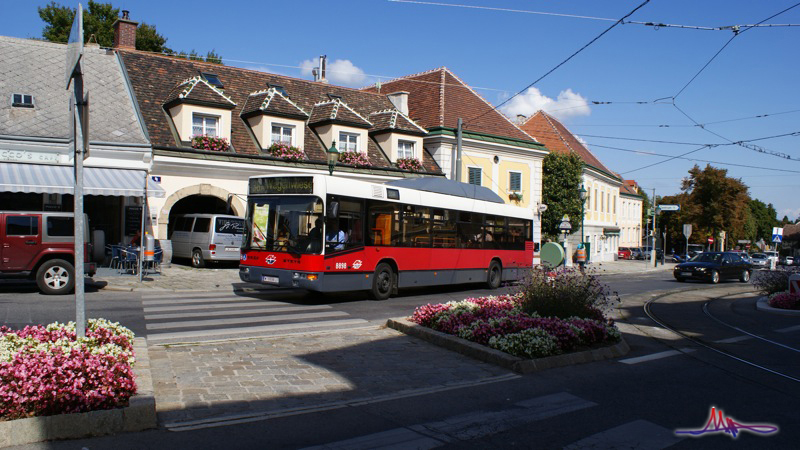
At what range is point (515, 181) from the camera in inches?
1409

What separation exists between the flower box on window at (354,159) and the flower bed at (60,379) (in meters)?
21.7

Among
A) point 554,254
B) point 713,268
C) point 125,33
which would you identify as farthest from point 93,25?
point 713,268

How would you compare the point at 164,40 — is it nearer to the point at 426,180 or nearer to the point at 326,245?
the point at 426,180

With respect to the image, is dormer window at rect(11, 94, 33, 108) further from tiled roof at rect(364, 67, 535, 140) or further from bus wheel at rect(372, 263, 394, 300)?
tiled roof at rect(364, 67, 535, 140)

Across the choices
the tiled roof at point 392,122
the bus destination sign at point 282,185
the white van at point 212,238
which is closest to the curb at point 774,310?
the bus destination sign at point 282,185

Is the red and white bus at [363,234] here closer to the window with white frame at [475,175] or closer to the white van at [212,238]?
the white van at [212,238]

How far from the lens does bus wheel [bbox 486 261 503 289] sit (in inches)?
824

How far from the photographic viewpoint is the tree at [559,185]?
131 feet

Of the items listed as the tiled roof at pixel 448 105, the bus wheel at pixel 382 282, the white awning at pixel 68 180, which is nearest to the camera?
the bus wheel at pixel 382 282

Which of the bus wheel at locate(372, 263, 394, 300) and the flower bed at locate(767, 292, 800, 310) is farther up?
the bus wheel at locate(372, 263, 394, 300)

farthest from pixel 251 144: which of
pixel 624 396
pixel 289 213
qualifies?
pixel 624 396

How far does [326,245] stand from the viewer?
567 inches

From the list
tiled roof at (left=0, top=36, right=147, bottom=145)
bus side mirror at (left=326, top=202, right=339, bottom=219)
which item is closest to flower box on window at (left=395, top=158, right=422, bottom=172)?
tiled roof at (left=0, top=36, right=147, bottom=145)

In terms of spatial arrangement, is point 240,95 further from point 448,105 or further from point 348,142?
point 448,105
